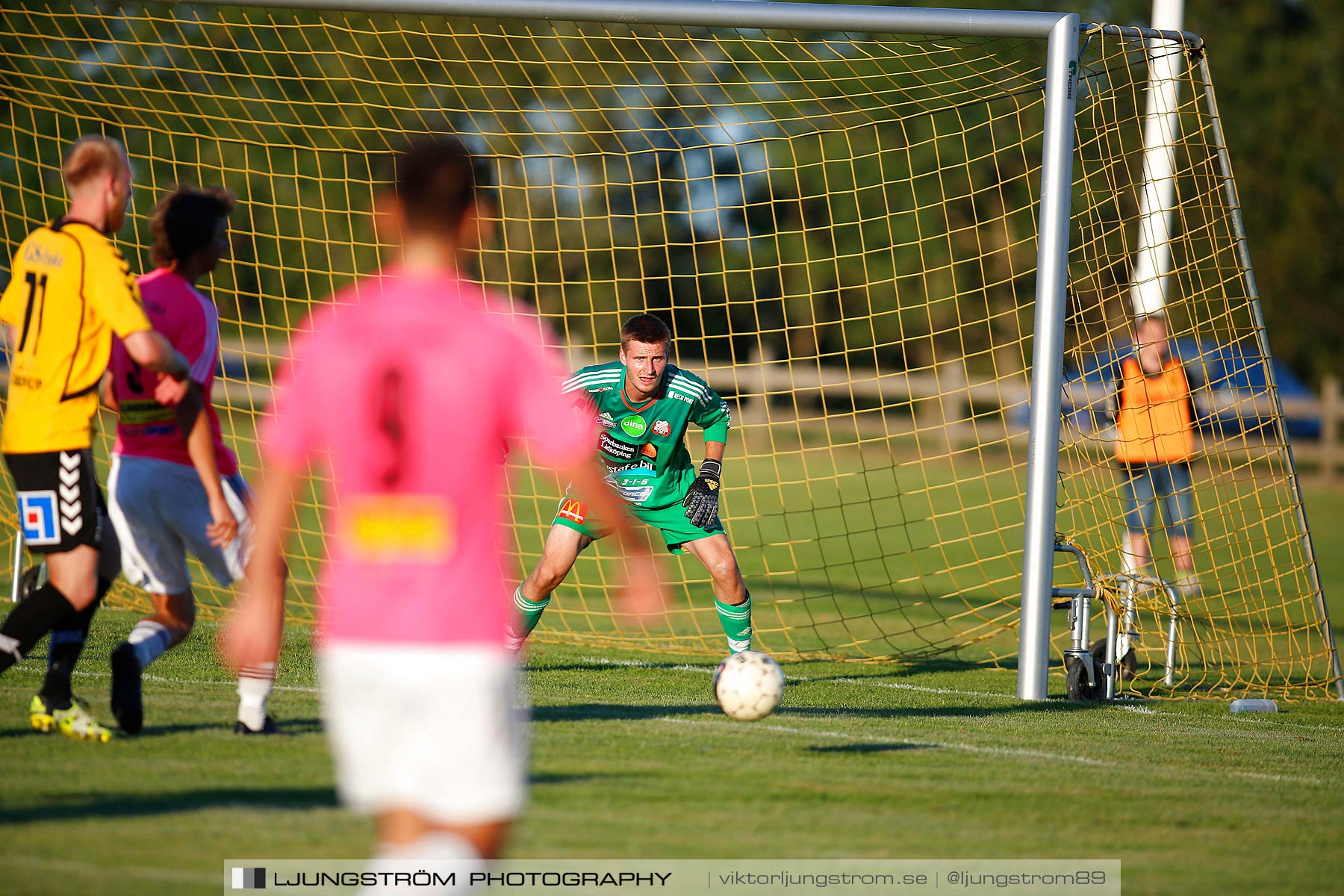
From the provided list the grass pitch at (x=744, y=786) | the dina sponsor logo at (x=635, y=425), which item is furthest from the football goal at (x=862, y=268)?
the grass pitch at (x=744, y=786)

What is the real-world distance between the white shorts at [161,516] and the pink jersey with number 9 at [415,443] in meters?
2.41

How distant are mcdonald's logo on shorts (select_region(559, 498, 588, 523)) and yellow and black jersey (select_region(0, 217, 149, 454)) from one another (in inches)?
103

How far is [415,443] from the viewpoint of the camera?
263 centimetres

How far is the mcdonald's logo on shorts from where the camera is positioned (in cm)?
681

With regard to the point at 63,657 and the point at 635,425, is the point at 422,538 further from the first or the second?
the point at 635,425

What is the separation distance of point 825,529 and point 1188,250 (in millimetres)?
7632

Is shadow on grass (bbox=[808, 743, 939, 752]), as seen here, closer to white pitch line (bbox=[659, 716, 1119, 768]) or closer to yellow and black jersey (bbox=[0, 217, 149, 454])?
white pitch line (bbox=[659, 716, 1119, 768])

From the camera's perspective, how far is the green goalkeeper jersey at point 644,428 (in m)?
6.95

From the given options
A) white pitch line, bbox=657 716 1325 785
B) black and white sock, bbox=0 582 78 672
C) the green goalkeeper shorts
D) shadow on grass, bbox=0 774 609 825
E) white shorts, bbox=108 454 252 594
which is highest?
the green goalkeeper shorts

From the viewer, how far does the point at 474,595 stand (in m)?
2.66

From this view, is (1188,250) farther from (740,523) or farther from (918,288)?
(918,288)

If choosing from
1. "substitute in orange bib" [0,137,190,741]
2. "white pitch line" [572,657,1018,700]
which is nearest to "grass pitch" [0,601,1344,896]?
"white pitch line" [572,657,1018,700]

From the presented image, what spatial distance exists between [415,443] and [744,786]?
8.56 ft

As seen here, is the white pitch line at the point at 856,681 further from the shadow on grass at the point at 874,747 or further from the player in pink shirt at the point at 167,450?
the player in pink shirt at the point at 167,450
